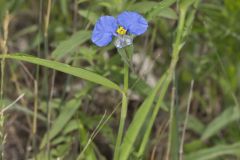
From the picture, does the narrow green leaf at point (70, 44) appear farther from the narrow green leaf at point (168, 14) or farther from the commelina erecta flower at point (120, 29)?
the commelina erecta flower at point (120, 29)

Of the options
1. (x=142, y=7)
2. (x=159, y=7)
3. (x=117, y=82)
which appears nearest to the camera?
(x=159, y=7)

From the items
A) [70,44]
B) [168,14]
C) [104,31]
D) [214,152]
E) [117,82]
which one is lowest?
[214,152]

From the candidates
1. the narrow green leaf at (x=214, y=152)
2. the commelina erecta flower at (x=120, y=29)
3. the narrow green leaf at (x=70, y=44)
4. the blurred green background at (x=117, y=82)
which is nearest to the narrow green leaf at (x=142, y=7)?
the blurred green background at (x=117, y=82)

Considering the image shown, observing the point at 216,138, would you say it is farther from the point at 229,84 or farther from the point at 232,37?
the point at 232,37

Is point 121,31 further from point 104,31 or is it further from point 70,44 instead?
point 70,44

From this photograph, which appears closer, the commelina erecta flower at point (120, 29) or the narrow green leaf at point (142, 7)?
the commelina erecta flower at point (120, 29)

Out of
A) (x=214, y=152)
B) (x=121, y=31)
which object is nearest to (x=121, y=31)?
(x=121, y=31)
